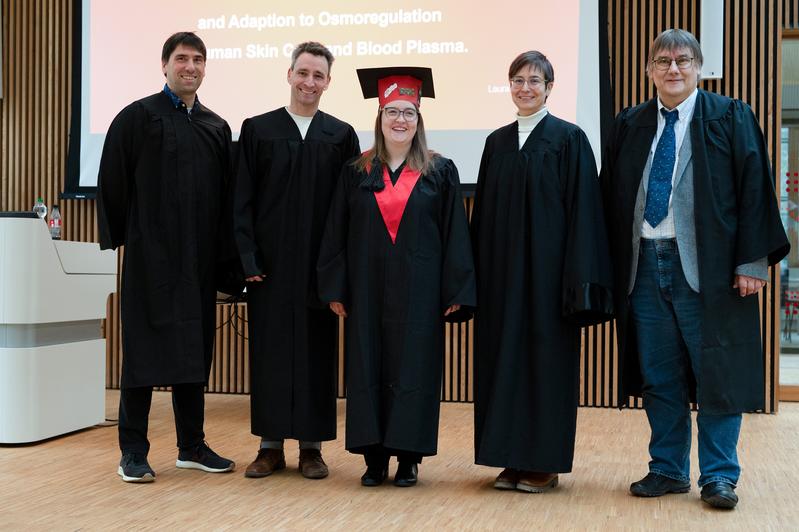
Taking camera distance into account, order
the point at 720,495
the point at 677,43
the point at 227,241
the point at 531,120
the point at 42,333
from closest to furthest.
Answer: the point at 720,495 < the point at 677,43 < the point at 531,120 < the point at 227,241 < the point at 42,333

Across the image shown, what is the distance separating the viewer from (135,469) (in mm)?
3322

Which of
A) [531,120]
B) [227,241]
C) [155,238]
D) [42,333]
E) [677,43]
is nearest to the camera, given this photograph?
→ [677,43]

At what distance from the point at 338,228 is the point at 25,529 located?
146 cm

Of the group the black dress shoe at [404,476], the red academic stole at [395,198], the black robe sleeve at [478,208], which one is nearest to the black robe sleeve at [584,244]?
the black robe sleeve at [478,208]

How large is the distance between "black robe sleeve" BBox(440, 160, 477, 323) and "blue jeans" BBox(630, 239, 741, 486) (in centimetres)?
60

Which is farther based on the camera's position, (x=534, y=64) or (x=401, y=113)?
(x=401, y=113)

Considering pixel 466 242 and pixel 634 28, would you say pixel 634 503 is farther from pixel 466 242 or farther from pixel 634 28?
pixel 634 28

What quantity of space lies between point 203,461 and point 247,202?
3.46 ft

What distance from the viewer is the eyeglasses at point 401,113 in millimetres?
3252

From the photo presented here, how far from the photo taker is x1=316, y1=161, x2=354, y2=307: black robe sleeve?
327 cm

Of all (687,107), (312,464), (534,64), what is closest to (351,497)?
(312,464)

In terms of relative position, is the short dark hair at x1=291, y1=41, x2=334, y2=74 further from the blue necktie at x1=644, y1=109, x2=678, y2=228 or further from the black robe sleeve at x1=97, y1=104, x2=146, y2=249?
the blue necktie at x1=644, y1=109, x2=678, y2=228

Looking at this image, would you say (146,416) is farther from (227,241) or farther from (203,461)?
(227,241)

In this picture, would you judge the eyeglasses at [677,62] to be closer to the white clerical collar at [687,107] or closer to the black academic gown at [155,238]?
the white clerical collar at [687,107]
